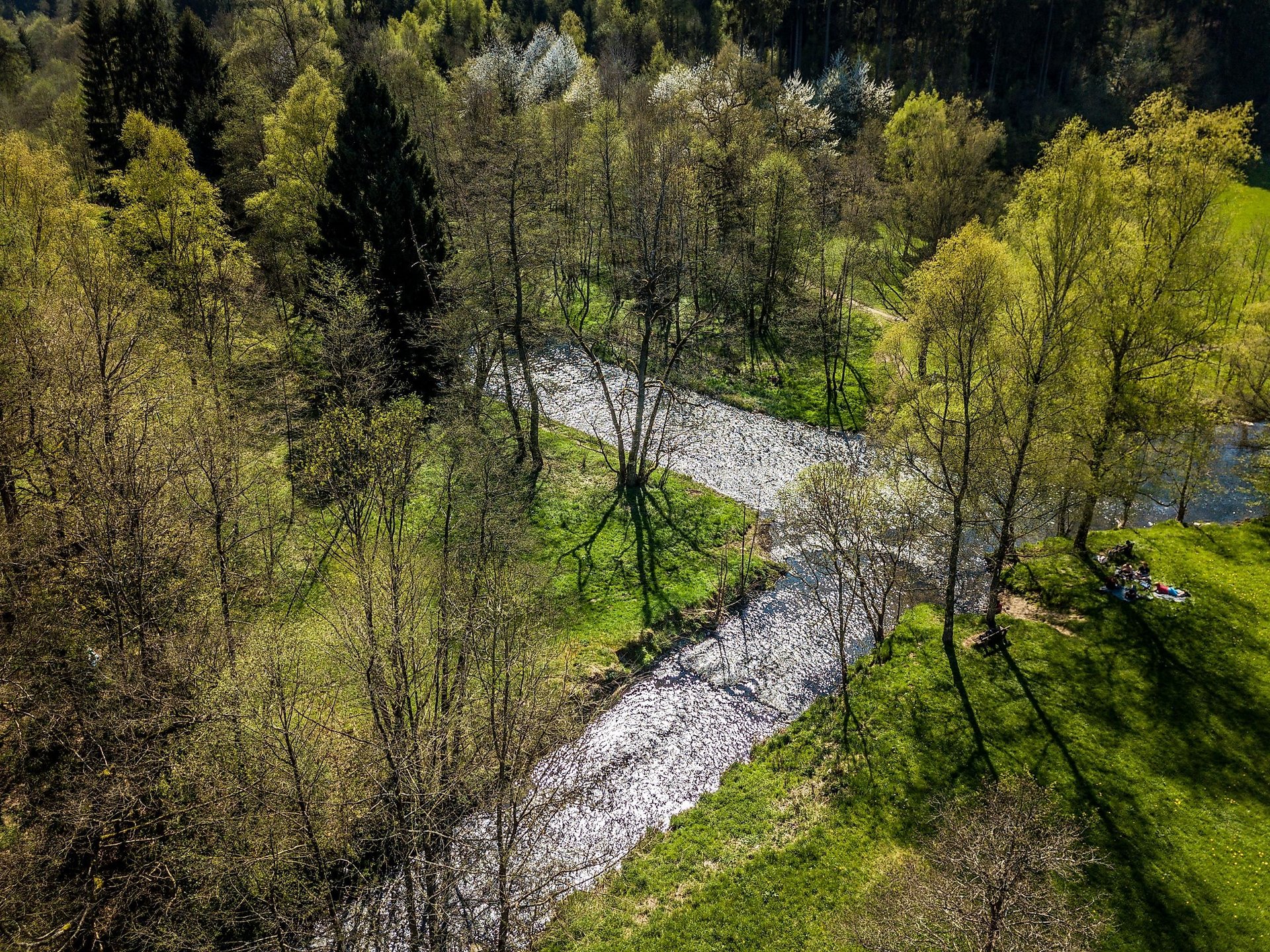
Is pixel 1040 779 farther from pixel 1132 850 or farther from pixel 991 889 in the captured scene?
pixel 991 889

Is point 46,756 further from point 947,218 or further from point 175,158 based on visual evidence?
point 947,218

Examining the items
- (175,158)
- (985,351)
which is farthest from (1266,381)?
(175,158)

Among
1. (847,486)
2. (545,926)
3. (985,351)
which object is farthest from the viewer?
(985,351)

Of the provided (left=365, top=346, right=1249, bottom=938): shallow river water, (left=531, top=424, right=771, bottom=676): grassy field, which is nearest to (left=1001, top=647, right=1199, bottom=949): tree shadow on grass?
(left=365, top=346, right=1249, bottom=938): shallow river water

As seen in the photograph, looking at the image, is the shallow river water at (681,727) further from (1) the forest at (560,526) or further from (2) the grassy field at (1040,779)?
(2) the grassy field at (1040,779)

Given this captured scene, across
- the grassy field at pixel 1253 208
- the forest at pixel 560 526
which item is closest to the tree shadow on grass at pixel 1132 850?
the forest at pixel 560 526

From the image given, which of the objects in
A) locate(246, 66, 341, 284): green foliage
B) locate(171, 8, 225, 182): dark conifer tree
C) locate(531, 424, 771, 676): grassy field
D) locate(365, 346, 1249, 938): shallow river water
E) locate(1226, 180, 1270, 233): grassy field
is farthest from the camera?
locate(1226, 180, 1270, 233): grassy field

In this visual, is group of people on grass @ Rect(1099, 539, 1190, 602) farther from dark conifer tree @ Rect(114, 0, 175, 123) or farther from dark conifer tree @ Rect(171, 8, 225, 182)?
dark conifer tree @ Rect(114, 0, 175, 123)
